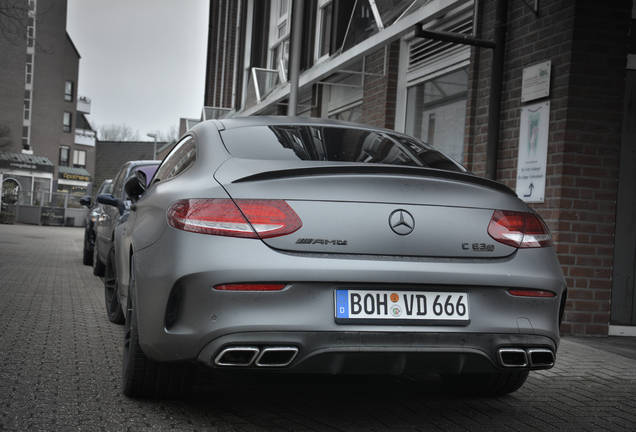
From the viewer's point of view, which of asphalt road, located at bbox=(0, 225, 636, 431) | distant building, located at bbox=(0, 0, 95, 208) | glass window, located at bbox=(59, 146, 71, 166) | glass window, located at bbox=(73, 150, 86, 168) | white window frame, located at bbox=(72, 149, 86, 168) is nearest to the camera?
asphalt road, located at bbox=(0, 225, 636, 431)

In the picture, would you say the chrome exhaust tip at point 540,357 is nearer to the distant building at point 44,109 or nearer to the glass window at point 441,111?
the glass window at point 441,111

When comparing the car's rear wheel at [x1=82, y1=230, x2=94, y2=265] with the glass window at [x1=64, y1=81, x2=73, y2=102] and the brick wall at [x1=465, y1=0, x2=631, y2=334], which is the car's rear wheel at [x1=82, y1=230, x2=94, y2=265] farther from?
the glass window at [x1=64, y1=81, x2=73, y2=102]

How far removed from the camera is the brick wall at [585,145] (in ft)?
23.6

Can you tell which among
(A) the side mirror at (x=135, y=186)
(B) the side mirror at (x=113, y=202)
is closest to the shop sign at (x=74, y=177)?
(B) the side mirror at (x=113, y=202)

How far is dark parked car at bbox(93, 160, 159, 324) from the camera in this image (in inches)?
257

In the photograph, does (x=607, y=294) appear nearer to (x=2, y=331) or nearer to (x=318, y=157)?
(x=318, y=157)

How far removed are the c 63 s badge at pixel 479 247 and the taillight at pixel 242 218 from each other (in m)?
0.75

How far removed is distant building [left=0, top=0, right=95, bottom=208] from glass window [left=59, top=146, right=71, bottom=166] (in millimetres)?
61

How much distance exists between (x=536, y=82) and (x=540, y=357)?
4677mm

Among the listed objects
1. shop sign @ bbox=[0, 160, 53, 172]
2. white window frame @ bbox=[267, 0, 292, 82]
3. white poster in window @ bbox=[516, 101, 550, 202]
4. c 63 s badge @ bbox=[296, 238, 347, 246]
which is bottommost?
c 63 s badge @ bbox=[296, 238, 347, 246]

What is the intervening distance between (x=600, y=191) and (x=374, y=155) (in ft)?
13.6

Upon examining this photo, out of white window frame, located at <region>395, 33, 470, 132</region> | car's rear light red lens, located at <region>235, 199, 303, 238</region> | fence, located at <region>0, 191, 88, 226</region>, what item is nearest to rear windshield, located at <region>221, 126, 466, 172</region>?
car's rear light red lens, located at <region>235, 199, 303, 238</region>

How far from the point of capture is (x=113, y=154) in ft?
297

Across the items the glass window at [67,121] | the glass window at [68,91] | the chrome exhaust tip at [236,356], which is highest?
the glass window at [68,91]
